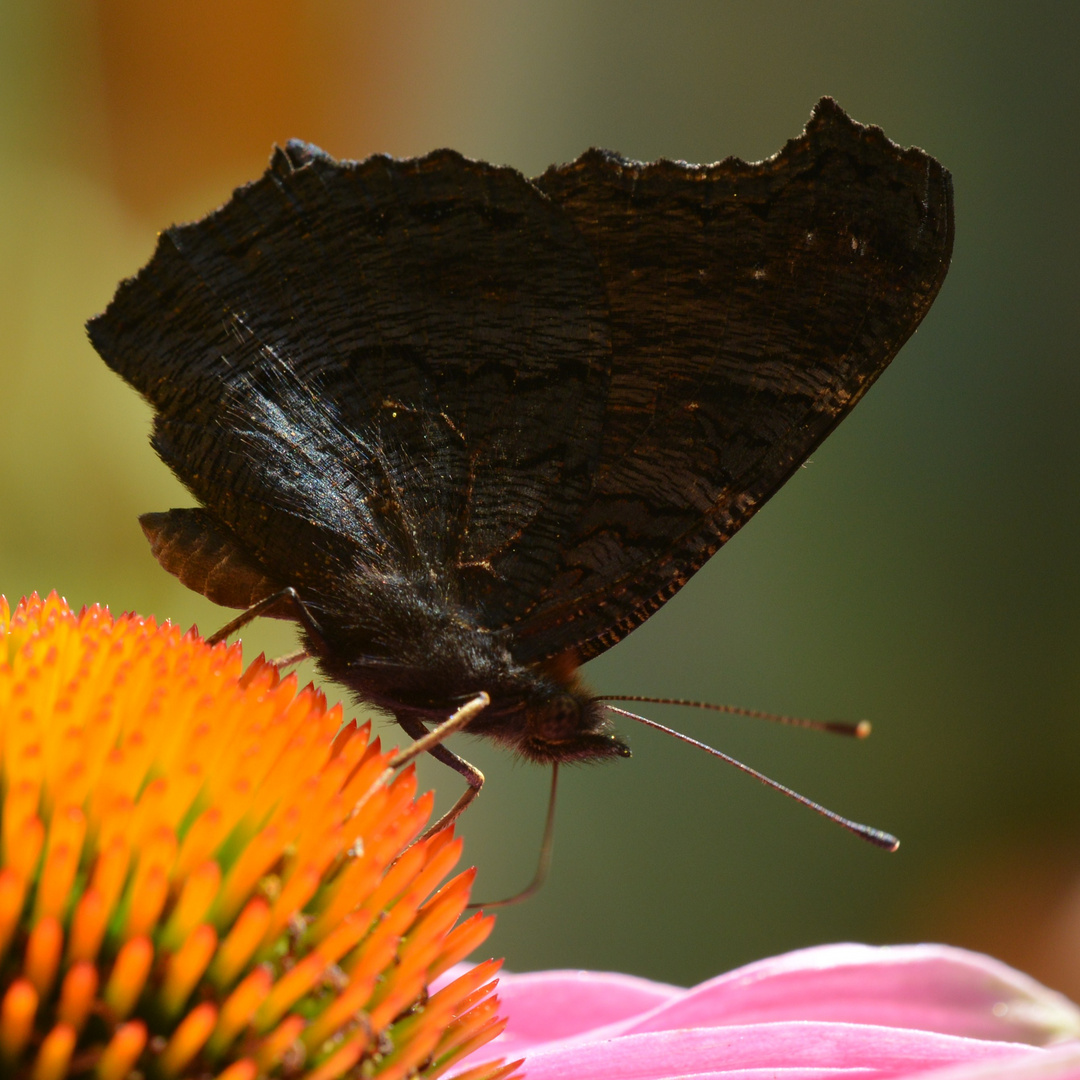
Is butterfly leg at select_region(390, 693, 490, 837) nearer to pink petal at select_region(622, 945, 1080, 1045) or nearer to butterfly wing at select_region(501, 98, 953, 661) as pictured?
butterfly wing at select_region(501, 98, 953, 661)

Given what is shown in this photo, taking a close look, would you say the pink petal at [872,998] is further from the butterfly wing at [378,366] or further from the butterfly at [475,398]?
the butterfly wing at [378,366]

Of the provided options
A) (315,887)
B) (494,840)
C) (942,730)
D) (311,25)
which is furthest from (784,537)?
(315,887)

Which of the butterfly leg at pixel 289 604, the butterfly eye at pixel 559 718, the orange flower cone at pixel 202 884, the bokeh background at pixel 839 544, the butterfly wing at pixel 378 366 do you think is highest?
the bokeh background at pixel 839 544

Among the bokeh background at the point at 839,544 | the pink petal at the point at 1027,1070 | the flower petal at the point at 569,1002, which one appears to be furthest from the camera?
the bokeh background at the point at 839,544

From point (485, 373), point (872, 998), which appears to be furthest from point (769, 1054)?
point (485, 373)

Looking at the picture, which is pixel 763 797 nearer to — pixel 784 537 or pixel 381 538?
pixel 784 537

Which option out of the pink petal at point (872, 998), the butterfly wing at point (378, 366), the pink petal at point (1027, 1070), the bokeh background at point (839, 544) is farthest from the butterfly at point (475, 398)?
the bokeh background at point (839, 544)

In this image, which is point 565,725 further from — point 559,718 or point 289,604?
point 289,604
